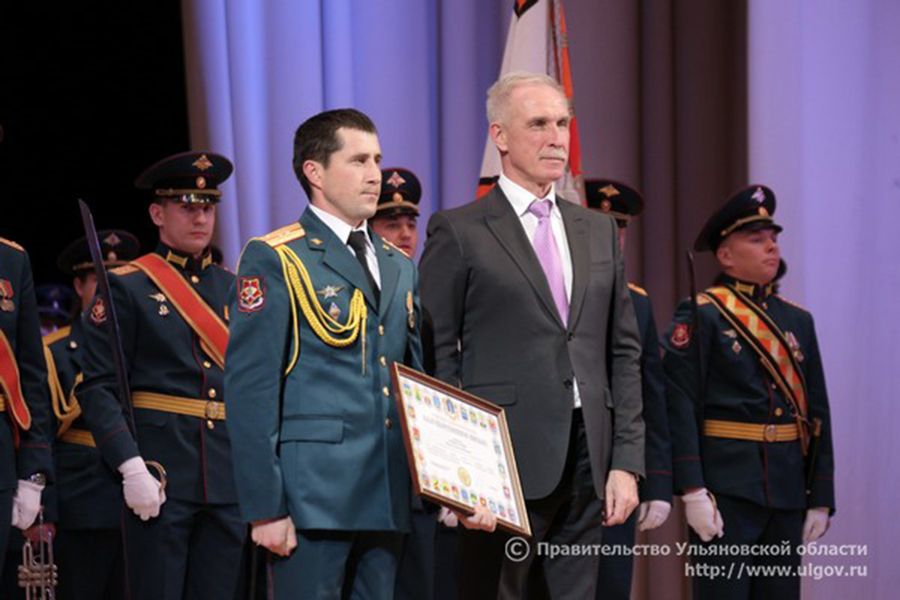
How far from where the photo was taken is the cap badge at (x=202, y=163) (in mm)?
4953

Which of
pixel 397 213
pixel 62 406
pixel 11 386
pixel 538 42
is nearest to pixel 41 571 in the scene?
pixel 11 386

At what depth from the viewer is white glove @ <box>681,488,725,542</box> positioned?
16.8 ft

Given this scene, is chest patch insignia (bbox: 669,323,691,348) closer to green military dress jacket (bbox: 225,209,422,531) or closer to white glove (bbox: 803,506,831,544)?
white glove (bbox: 803,506,831,544)

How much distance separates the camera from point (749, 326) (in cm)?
532

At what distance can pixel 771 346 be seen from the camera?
529 cm

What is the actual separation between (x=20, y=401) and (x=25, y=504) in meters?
0.30

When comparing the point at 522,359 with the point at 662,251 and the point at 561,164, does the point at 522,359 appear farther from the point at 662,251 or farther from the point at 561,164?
the point at 662,251

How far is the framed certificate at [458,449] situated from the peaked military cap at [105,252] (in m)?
2.70

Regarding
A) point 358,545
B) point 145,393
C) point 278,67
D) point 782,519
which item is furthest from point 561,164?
point 278,67

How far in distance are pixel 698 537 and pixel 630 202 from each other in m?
1.33

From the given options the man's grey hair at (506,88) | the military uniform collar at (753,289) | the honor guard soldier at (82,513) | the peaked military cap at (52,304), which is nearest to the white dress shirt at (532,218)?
the man's grey hair at (506,88)

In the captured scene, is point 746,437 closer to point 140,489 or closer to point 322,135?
point 140,489

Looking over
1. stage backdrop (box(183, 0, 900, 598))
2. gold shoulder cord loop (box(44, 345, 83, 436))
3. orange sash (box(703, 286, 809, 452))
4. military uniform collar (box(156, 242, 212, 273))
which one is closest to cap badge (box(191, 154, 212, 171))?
military uniform collar (box(156, 242, 212, 273))

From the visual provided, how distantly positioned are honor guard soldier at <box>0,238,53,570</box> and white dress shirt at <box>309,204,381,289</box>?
45.1 inches
